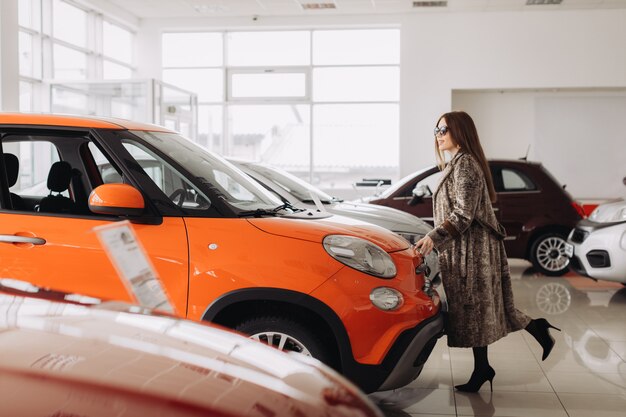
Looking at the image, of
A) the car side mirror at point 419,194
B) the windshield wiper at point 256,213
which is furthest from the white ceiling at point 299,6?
the windshield wiper at point 256,213

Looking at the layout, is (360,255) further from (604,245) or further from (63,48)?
(63,48)

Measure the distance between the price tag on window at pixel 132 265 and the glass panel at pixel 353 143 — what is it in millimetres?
14033

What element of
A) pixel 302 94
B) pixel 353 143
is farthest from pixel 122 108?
pixel 353 143

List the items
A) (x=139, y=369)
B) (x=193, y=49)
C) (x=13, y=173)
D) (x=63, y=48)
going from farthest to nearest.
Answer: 1. (x=193, y=49)
2. (x=63, y=48)
3. (x=13, y=173)
4. (x=139, y=369)

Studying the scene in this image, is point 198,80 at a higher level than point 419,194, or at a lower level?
higher

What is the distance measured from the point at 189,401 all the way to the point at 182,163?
7.81 feet

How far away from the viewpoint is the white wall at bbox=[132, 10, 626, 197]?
47.1 ft

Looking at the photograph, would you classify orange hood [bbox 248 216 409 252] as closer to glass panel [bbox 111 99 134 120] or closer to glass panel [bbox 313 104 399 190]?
glass panel [bbox 111 99 134 120]

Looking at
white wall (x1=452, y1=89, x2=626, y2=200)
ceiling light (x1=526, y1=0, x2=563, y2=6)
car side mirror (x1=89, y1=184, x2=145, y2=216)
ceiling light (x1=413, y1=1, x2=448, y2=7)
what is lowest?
car side mirror (x1=89, y1=184, x2=145, y2=216)

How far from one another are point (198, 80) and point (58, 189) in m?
12.8

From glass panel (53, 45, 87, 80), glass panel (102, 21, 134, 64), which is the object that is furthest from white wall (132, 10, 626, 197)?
glass panel (53, 45, 87, 80)

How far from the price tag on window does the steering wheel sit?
168 cm

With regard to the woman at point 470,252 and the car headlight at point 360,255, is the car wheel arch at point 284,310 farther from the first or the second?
the woman at point 470,252

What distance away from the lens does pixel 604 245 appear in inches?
278
